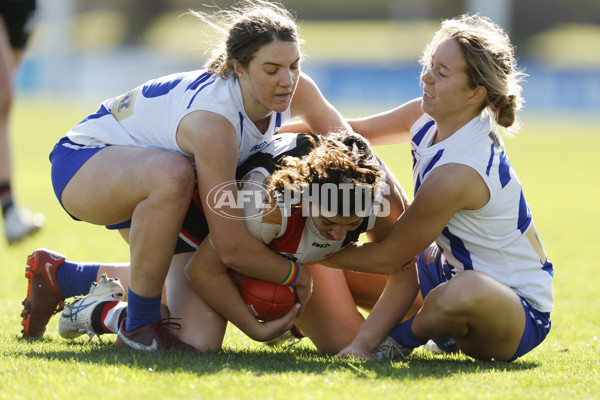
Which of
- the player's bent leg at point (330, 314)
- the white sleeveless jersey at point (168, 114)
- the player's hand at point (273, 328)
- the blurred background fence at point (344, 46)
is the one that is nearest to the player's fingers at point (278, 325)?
the player's hand at point (273, 328)

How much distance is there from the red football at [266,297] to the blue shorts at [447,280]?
0.77 m

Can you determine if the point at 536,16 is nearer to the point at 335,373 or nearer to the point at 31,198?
the point at 31,198

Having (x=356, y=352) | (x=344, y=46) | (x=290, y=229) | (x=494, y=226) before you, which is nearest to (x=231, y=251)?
(x=290, y=229)

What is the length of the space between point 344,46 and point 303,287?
37317 millimetres

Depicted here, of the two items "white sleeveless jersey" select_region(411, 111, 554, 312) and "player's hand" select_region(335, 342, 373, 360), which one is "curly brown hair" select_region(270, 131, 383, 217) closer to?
"white sleeveless jersey" select_region(411, 111, 554, 312)

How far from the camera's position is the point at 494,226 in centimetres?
392

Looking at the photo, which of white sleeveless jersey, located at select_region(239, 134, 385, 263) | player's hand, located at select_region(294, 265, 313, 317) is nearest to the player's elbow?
white sleeveless jersey, located at select_region(239, 134, 385, 263)

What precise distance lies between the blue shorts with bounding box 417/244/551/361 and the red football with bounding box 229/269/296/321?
770 mm

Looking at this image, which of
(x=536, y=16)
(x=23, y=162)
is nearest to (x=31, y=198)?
(x=23, y=162)

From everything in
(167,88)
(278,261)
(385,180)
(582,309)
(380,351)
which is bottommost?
(582,309)

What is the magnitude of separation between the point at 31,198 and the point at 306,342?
728cm

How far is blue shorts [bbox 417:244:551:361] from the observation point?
393 cm

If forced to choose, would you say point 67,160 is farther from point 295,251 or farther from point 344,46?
point 344,46

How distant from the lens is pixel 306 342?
4.64m
